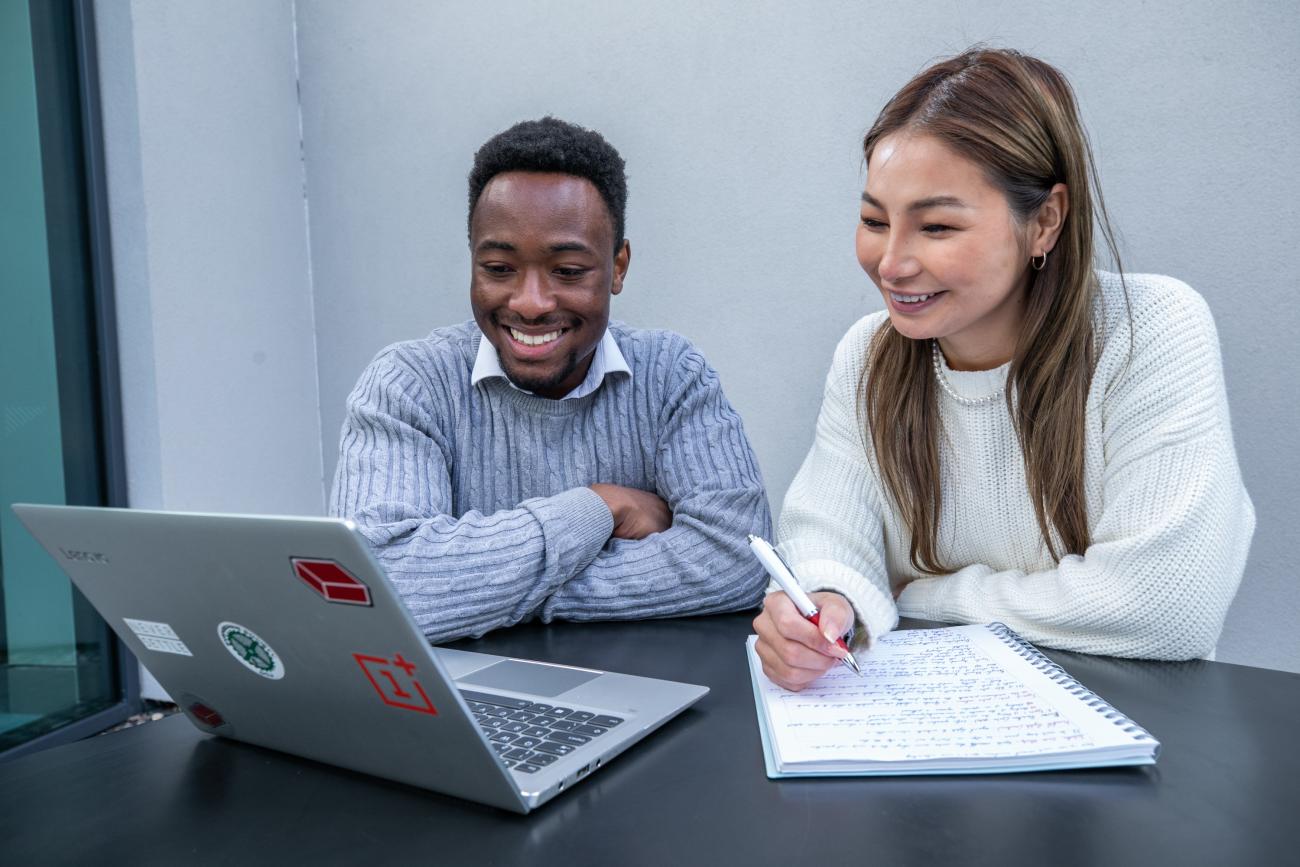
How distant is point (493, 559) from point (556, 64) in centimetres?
169

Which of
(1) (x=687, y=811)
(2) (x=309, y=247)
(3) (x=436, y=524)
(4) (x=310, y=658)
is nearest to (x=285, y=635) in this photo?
(4) (x=310, y=658)

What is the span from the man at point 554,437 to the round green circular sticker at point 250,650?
45cm

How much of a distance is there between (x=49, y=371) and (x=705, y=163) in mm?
1586

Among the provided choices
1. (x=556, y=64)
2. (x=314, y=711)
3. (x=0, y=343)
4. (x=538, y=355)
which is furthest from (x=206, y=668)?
(x=556, y=64)

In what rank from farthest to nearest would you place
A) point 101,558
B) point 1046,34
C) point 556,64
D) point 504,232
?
point 556,64 < point 1046,34 < point 504,232 < point 101,558

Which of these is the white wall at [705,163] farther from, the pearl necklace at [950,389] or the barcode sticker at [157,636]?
the barcode sticker at [157,636]

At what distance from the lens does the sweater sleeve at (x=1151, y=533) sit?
0.96m

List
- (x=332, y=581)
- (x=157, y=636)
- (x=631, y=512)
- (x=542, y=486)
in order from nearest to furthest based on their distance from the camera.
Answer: (x=332, y=581)
(x=157, y=636)
(x=631, y=512)
(x=542, y=486)

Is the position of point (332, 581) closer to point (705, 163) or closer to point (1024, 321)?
point (1024, 321)

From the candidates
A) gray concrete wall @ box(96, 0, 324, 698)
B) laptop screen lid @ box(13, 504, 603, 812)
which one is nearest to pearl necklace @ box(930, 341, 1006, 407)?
laptop screen lid @ box(13, 504, 603, 812)

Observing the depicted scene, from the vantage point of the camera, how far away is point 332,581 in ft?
1.71

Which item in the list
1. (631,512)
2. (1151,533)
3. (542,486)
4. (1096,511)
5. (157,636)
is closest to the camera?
(157,636)

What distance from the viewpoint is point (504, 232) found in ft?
4.38

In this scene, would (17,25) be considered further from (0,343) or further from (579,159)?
(579,159)
